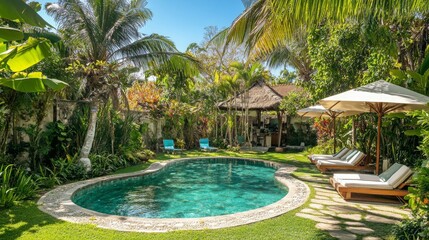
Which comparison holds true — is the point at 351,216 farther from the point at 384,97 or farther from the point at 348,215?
the point at 384,97

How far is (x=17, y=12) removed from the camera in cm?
292

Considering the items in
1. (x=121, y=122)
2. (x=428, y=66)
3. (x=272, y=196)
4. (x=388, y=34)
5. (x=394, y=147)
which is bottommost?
(x=272, y=196)

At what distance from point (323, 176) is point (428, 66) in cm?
440

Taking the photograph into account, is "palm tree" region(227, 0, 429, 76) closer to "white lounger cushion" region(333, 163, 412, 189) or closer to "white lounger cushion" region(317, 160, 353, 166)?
"white lounger cushion" region(333, 163, 412, 189)

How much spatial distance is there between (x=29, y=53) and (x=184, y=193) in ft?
18.3

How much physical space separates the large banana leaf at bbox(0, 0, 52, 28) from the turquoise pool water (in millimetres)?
4777

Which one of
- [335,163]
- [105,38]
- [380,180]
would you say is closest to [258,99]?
[335,163]

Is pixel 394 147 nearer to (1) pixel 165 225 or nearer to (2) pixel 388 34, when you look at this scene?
(2) pixel 388 34

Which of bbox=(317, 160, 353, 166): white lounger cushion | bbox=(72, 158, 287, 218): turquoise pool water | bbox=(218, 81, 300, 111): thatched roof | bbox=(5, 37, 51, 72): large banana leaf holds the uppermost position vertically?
bbox=(218, 81, 300, 111): thatched roof

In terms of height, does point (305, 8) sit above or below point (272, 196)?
above

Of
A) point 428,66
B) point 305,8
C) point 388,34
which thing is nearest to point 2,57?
point 305,8

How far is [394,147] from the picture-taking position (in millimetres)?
9648

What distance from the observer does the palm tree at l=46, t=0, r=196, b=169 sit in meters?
10.3

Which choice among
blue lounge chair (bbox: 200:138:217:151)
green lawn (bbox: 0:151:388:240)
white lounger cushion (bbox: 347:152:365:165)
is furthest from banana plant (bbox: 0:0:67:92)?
blue lounge chair (bbox: 200:138:217:151)
